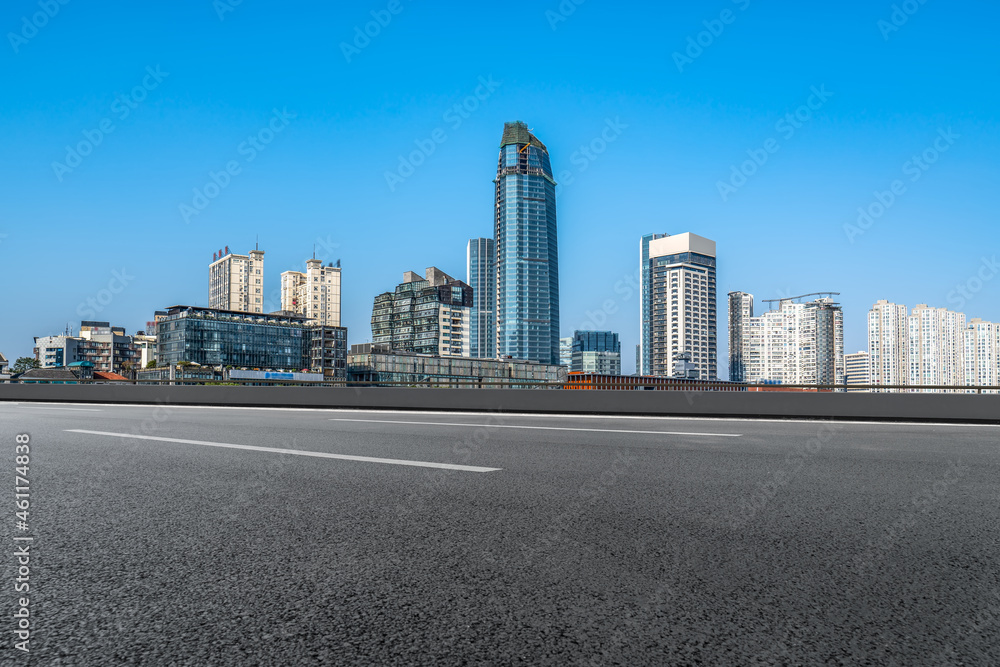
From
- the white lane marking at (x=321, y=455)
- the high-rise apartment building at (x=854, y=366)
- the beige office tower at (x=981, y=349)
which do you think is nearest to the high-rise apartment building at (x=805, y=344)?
the high-rise apartment building at (x=854, y=366)

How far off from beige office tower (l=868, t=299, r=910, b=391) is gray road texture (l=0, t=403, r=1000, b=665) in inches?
3070

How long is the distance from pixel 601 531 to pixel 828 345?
118m

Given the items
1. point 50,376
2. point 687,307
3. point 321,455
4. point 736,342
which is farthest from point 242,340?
point 321,455

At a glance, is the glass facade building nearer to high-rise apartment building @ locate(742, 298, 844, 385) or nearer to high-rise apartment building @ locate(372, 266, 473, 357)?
high-rise apartment building @ locate(372, 266, 473, 357)

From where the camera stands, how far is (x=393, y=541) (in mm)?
3186

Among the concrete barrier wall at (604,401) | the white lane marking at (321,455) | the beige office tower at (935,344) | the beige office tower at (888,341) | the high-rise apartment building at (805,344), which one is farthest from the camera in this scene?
the high-rise apartment building at (805,344)

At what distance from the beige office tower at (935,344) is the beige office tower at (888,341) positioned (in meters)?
0.90

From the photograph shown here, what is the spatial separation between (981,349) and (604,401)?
60.4 metres

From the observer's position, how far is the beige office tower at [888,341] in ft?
240

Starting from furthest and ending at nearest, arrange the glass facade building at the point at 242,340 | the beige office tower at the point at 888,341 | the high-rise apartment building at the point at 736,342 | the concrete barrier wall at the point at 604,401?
the high-rise apartment building at the point at 736,342 < the glass facade building at the point at 242,340 < the beige office tower at the point at 888,341 < the concrete barrier wall at the point at 604,401

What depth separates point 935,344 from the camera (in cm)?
6844

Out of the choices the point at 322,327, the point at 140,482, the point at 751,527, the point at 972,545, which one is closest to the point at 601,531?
the point at 751,527

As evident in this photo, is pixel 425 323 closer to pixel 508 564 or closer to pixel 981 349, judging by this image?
pixel 981 349

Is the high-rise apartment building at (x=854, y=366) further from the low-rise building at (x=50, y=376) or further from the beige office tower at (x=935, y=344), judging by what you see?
the low-rise building at (x=50, y=376)
